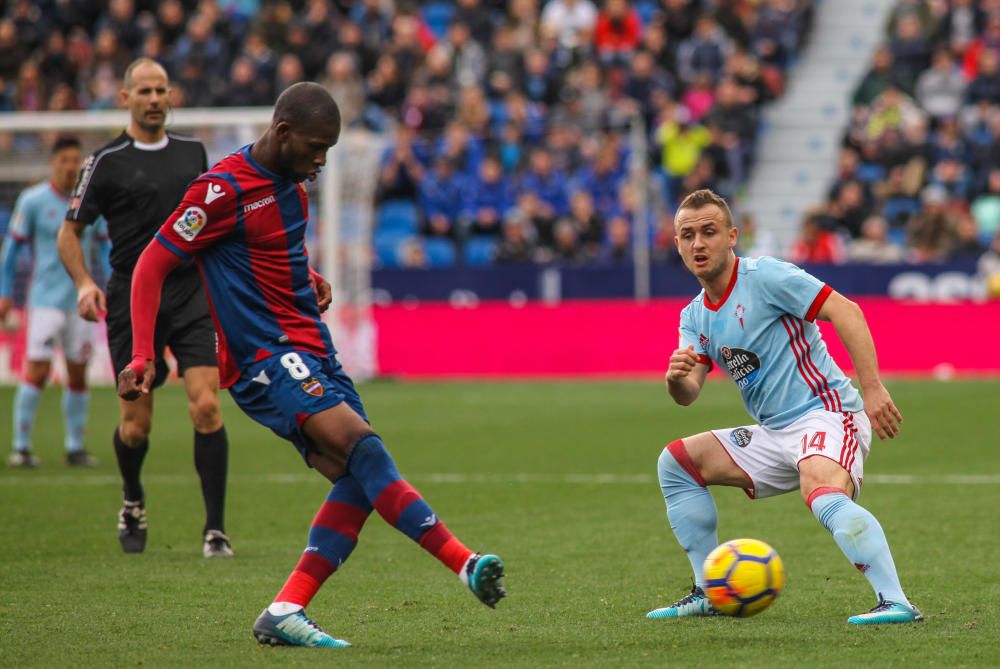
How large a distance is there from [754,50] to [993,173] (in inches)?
214

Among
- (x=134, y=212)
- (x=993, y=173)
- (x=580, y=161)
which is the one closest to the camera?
(x=134, y=212)

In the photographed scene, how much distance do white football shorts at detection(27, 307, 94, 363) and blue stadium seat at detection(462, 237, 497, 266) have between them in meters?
11.9

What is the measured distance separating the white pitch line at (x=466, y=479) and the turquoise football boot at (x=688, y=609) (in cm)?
483

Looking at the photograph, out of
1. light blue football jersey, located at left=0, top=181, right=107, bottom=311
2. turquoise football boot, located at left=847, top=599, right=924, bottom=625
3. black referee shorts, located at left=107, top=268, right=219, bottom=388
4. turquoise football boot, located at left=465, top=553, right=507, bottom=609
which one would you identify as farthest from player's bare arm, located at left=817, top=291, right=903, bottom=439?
light blue football jersey, located at left=0, top=181, right=107, bottom=311

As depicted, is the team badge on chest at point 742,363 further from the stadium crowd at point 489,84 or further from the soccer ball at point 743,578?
the stadium crowd at point 489,84

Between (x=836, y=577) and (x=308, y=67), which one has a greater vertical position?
(x=308, y=67)

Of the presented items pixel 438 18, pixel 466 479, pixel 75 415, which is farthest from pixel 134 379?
pixel 438 18

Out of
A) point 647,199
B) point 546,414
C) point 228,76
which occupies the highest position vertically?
point 228,76

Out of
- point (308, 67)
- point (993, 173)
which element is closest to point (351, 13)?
point (308, 67)

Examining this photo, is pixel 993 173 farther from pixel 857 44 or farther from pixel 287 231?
pixel 287 231

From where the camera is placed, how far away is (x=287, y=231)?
6004 millimetres

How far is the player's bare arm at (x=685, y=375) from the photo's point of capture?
6.14 metres

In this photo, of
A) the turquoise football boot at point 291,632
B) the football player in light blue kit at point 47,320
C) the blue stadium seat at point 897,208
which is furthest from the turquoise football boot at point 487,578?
the blue stadium seat at point 897,208

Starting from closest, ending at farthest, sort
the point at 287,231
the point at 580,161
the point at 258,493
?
1. the point at 287,231
2. the point at 258,493
3. the point at 580,161
